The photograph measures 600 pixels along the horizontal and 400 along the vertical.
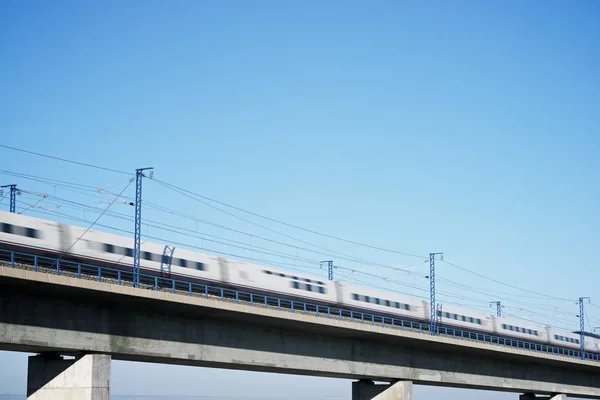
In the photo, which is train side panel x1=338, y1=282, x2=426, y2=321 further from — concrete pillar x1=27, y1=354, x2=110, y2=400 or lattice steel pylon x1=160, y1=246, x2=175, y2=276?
concrete pillar x1=27, y1=354, x2=110, y2=400

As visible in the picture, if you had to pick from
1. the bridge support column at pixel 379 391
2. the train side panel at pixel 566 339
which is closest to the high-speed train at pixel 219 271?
the bridge support column at pixel 379 391

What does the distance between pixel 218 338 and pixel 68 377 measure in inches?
356

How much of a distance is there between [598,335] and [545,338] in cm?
1835

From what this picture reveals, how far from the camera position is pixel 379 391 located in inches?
2258

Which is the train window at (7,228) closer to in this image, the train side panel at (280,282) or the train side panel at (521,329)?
the train side panel at (280,282)

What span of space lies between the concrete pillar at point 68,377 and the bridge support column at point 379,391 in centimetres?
2358

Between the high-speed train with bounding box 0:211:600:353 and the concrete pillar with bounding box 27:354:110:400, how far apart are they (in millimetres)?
8504

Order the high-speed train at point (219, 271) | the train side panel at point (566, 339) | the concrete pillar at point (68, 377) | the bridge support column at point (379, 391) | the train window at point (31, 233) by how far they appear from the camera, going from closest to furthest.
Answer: the concrete pillar at point (68, 377), the train window at point (31, 233), the high-speed train at point (219, 271), the bridge support column at point (379, 391), the train side panel at point (566, 339)

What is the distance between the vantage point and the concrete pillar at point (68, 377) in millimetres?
37250

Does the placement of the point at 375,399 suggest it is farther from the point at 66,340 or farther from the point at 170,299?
the point at 66,340

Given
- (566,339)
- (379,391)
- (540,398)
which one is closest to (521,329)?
(566,339)

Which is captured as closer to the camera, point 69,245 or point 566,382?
point 69,245

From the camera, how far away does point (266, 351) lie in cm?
4753

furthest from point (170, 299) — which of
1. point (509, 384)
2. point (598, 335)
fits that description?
point (598, 335)
